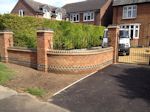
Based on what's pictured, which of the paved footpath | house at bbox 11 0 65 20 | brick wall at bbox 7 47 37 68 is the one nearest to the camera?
the paved footpath

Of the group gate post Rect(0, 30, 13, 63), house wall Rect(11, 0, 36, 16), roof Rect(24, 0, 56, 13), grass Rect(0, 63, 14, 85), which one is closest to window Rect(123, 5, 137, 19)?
roof Rect(24, 0, 56, 13)

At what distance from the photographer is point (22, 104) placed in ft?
19.5

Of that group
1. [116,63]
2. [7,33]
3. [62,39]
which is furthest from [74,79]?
[62,39]

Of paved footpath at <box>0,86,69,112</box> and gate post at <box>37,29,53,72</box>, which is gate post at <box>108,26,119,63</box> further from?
paved footpath at <box>0,86,69,112</box>

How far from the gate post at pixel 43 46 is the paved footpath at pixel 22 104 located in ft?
9.40

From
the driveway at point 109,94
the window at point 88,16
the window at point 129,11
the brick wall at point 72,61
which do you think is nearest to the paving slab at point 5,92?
the driveway at point 109,94

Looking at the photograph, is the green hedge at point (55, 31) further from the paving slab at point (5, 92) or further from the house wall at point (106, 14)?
the house wall at point (106, 14)

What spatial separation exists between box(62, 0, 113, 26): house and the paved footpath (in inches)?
1092

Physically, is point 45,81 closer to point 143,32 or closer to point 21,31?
point 21,31

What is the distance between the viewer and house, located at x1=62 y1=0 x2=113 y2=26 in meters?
33.1

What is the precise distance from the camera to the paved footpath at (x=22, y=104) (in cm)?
560

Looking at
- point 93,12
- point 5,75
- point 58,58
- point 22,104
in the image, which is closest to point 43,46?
point 58,58

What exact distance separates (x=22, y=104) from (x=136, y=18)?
77.9 feet

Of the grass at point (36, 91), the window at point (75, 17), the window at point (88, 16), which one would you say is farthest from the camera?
the window at point (75, 17)
